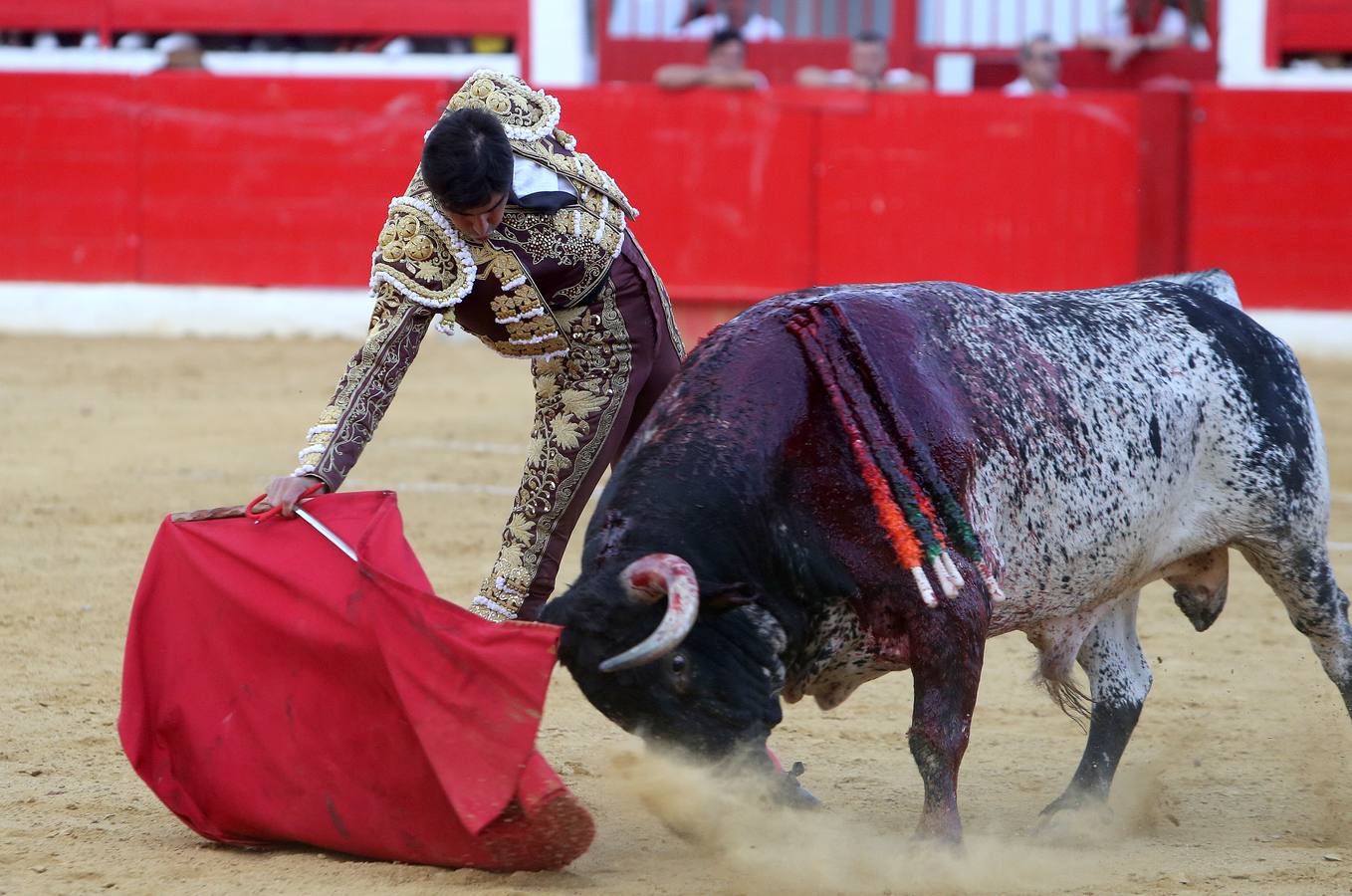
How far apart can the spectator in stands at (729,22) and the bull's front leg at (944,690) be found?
872 cm

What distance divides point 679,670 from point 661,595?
12 cm

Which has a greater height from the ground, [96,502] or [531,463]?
[531,463]

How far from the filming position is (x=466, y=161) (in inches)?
102

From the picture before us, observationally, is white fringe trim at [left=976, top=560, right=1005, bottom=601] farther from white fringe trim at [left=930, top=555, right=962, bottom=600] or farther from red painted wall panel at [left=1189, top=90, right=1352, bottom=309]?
red painted wall panel at [left=1189, top=90, right=1352, bottom=309]

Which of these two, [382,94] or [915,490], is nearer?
[915,490]

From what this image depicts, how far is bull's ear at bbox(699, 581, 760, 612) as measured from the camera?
2.49 meters

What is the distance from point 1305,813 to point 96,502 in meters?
3.86

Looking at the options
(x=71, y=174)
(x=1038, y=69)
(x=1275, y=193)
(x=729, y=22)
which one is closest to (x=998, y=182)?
(x=1038, y=69)

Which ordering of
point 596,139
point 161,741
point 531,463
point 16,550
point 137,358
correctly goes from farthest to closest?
1. point 596,139
2. point 137,358
3. point 16,550
4. point 531,463
5. point 161,741

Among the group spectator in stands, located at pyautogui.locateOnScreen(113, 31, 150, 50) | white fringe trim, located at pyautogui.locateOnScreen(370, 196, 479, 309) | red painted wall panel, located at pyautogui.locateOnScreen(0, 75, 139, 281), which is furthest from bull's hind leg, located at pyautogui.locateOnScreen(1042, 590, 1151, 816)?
spectator in stands, located at pyautogui.locateOnScreen(113, 31, 150, 50)

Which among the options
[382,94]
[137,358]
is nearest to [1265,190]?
[382,94]

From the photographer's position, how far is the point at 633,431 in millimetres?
3117

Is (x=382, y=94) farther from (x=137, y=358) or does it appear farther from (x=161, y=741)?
(x=161, y=741)

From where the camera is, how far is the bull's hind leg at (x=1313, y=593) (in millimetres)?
3199
